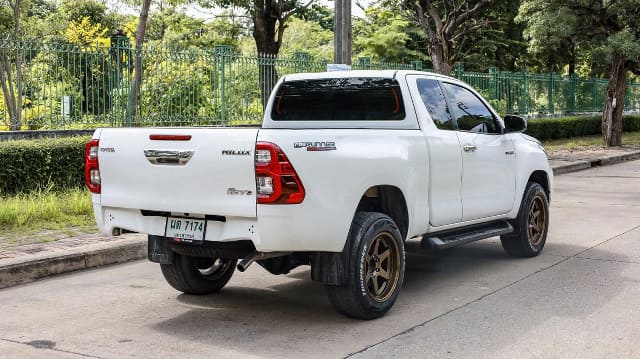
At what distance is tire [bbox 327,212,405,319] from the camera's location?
595 centimetres

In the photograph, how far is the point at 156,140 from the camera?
6.02 m

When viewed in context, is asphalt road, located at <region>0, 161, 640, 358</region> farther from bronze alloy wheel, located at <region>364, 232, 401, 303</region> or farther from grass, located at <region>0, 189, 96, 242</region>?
grass, located at <region>0, 189, 96, 242</region>

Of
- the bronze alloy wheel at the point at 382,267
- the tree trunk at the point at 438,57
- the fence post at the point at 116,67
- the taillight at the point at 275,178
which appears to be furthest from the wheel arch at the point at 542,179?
the tree trunk at the point at 438,57

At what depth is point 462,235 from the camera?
756 centimetres

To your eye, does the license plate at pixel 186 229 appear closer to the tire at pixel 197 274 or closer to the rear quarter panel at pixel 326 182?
the rear quarter panel at pixel 326 182

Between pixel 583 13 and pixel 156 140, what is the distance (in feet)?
79.3

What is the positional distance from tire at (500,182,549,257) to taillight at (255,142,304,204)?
3763 mm

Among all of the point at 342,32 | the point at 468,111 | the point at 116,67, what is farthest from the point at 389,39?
the point at 468,111

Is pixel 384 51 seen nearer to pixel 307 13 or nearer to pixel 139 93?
pixel 307 13

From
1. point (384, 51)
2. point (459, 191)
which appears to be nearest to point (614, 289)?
point (459, 191)

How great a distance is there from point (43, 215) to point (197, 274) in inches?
160

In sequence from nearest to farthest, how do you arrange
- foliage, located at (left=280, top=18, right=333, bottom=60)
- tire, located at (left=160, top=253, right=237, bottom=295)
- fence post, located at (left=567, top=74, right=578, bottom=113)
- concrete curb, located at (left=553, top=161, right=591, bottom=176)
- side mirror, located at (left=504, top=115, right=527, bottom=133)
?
tire, located at (left=160, top=253, right=237, bottom=295) < side mirror, located at (left=504, top=115, right=527, bottom=133) < concrete curb, located at (left=553, top=161, right=591, bottom=176) < fence post, located at (left=567, top=74, right=578, bottom=113) < foliage, located at (left=280, top=18, right=333, bottom=60)

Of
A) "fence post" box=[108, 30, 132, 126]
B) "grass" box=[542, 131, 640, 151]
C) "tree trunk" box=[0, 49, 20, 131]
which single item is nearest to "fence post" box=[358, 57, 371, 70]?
"grass" box=[542, 131, 640, 151]

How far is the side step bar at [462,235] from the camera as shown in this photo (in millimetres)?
7031
